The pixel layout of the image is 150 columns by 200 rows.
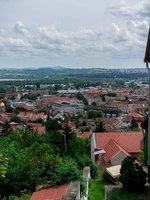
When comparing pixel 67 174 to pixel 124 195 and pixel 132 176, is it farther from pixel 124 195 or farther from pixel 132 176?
pixel 132 176

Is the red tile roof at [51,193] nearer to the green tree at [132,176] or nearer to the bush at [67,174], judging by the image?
the bush at [67,174]

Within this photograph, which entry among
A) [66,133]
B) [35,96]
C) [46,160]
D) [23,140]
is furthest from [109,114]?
[46,160]

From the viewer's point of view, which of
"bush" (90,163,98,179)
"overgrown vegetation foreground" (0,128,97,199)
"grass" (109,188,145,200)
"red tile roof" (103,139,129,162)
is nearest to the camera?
"grass" (109,188,145,200)

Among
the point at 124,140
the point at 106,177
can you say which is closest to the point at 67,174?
the point at 106,177

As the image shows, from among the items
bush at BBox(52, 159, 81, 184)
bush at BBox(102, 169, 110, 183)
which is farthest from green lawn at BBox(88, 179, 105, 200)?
bush at BBox(52, 159, 81, 184)

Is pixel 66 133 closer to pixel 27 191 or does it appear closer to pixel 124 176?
pixel 27 191

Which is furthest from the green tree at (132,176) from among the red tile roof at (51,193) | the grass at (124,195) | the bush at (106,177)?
the bush at (106,177)

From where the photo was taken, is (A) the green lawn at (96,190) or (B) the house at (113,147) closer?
(A) the green lawn at (96,190)

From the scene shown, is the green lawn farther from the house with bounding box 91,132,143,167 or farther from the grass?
the house with bounding box 91,132,143,167
